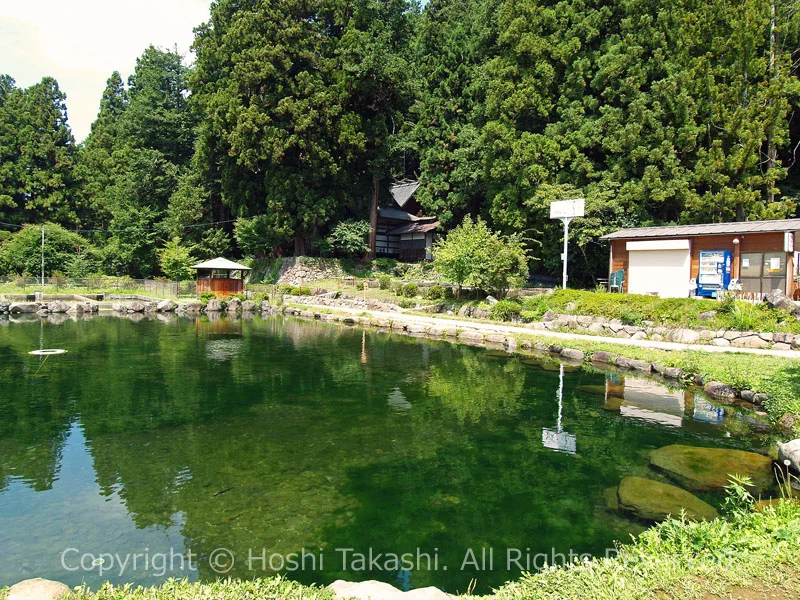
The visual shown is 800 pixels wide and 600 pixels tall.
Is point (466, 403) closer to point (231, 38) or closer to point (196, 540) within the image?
point (196, 540)

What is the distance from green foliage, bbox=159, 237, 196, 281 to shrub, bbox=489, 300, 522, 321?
83.8 ft

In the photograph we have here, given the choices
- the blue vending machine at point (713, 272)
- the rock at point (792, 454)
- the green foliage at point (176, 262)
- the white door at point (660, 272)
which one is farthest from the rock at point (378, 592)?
the green foliage at point (176, 262)

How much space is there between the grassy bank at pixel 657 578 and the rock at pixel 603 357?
35.3ft

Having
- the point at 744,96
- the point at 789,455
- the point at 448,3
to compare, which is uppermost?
the point at 448,3

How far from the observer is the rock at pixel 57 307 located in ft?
100

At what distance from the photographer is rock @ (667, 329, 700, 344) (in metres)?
16.4

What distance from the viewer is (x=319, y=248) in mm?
38188

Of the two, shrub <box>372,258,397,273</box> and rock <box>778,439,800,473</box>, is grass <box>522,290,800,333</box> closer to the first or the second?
rock <box>778,439,800,473</box>

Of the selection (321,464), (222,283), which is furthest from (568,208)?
(222,283)

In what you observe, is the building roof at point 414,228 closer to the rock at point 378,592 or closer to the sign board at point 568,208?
the sign board at point 568,208

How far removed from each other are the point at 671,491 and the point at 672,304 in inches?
511

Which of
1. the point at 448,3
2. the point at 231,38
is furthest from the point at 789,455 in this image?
the point at 448,3

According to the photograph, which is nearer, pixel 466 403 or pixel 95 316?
pixel 466 403

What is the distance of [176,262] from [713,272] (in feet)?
113
